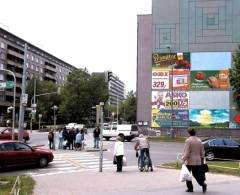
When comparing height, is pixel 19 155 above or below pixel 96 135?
below

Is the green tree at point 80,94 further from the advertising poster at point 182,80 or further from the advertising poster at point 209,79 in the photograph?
the advertising poster at point 209,79

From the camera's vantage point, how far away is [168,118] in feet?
222

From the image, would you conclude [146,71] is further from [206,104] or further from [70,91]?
[70,91]

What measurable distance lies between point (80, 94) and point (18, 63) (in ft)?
60.5

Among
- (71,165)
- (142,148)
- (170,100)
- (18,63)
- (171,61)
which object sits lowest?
(71,165)

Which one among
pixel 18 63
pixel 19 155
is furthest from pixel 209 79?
pixel 18 63

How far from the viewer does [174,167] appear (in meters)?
23.1

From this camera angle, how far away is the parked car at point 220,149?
96.5 ft

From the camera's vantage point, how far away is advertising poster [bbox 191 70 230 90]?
6706cm

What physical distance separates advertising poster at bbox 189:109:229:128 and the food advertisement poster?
776 mm

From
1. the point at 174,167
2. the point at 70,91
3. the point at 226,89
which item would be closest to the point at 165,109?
the point at 226,89

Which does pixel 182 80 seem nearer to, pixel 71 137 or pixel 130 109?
pixel 71 137

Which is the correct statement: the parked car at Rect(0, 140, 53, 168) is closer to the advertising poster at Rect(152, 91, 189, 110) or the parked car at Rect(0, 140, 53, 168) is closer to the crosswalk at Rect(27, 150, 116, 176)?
the crosswalk at Rect(27, 150, 116, 176)

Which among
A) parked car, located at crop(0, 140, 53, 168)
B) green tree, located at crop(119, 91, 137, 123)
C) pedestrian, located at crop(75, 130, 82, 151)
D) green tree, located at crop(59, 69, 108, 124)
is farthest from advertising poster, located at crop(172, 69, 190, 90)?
green tree, located at crop(59, 69, 108, 124)
